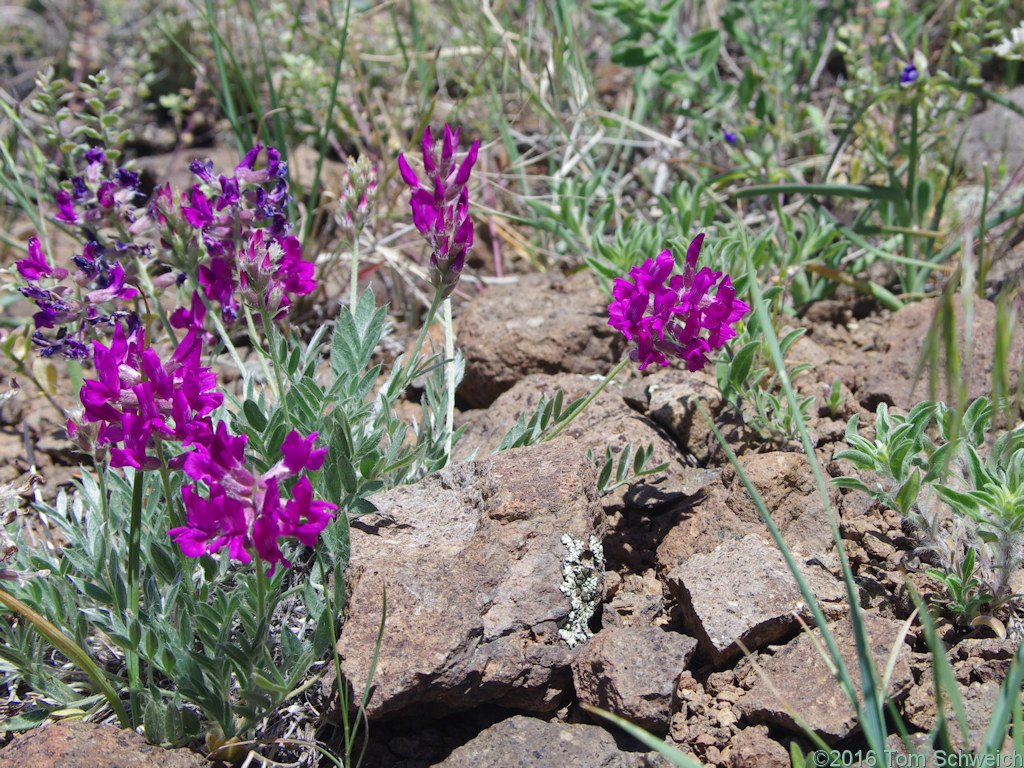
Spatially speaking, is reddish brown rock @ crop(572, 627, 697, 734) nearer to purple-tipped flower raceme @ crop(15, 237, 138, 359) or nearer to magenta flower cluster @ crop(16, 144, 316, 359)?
magenta flower cluster @ crop(16, 144, 316, 359)

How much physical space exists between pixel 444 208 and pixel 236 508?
1.05 metres

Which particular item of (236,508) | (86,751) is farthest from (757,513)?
(86,751)

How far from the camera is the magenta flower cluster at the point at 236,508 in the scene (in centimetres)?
169

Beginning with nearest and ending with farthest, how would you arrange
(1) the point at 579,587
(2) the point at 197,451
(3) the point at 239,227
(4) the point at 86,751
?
1. (2) the point at 197,451
2. (4) the point at 86,751
3. (1) the point at 579,587
4. (3) the point at 239,227

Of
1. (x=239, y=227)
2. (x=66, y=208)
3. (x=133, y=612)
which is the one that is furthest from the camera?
(x=66, y=208)

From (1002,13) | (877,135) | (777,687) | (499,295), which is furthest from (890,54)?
(777,687)

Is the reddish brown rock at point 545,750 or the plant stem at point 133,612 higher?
the plant stem at point 133,612

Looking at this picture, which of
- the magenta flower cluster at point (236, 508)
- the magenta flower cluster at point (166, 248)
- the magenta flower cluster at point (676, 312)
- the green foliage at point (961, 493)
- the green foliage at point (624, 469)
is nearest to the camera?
the magenta flower cluster at point (236, 508)

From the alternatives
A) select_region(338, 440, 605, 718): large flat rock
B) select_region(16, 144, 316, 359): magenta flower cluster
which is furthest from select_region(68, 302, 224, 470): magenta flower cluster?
select_region(338, 440, 605, 718): large flat rock

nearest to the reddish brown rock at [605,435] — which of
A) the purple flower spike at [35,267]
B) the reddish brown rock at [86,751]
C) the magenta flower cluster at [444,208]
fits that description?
the magenta flower cluster at [444,208]

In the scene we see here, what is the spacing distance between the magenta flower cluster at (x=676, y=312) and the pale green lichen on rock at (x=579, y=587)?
0.54 metres

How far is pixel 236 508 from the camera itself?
67.2 inches

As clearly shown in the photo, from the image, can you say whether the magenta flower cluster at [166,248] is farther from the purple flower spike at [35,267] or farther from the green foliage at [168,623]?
the green foliage at [168,623]

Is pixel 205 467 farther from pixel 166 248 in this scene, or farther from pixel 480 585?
pixel 166 248
